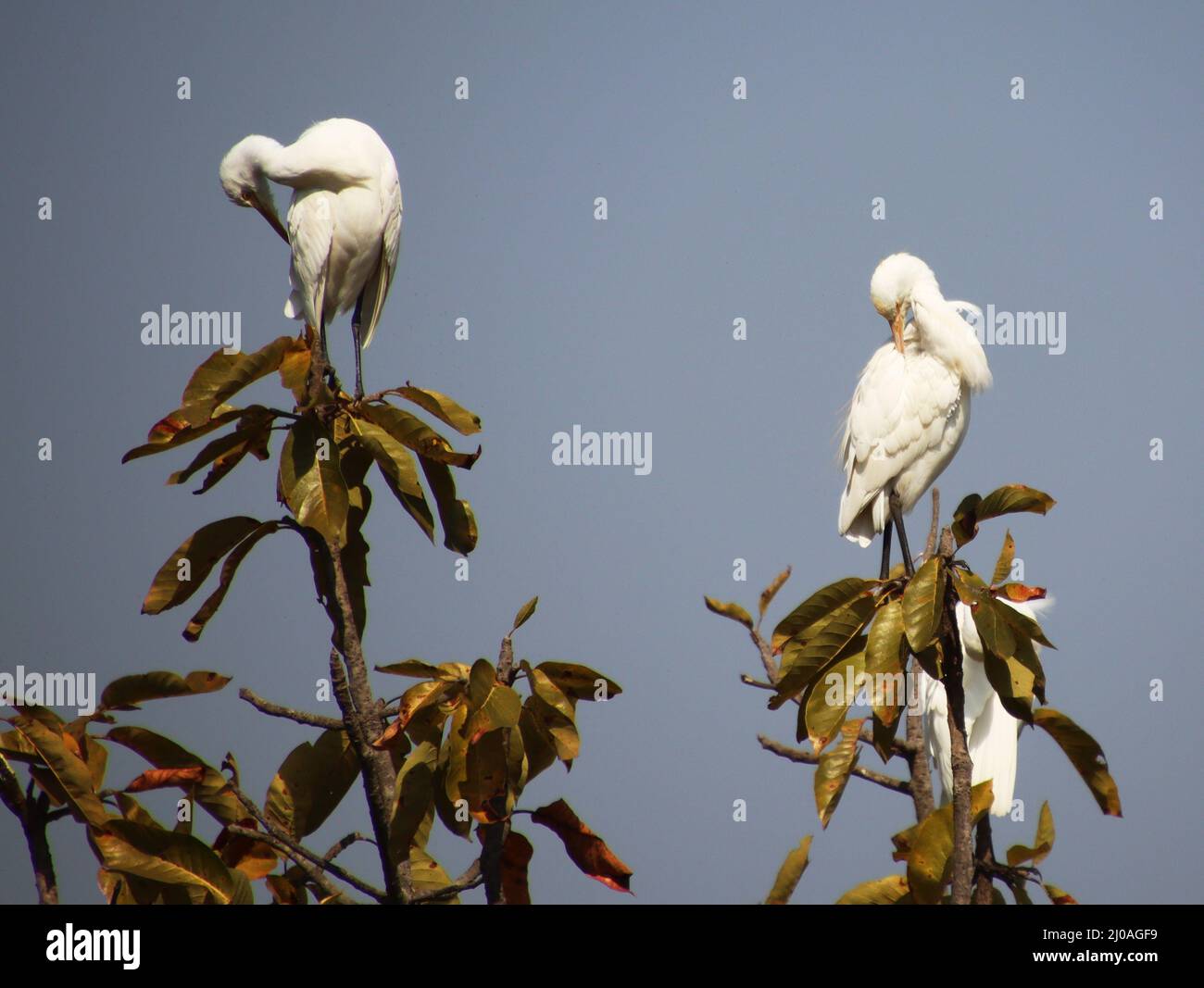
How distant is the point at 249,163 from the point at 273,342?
3.61 metres

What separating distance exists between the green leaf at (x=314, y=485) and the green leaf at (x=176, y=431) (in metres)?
0.20

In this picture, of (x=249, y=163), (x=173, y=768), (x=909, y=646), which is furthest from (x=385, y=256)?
(x=909, y=646)

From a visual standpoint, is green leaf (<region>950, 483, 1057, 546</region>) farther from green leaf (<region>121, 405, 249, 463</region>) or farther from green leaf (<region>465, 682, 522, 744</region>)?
green leaf (<region>121, 405, 249, 463</region>)

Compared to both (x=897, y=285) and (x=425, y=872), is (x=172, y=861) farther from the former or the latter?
(x=897, y=285)

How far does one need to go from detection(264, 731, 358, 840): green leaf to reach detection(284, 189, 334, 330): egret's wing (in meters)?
3.58

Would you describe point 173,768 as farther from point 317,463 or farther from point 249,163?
point 249,163

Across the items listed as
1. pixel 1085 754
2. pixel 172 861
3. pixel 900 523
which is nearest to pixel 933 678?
pixel 1085 754

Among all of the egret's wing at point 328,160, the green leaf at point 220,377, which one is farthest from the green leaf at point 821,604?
the egret's wing at point 328,160

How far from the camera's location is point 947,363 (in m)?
7.66

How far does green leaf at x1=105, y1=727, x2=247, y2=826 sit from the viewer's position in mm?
4438

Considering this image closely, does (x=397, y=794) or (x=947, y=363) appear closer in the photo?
(x=397, y=794)
